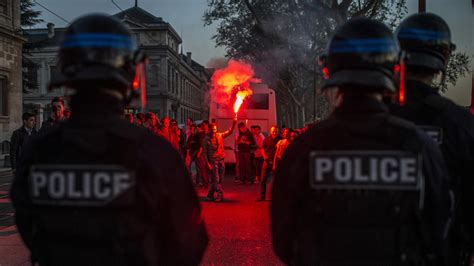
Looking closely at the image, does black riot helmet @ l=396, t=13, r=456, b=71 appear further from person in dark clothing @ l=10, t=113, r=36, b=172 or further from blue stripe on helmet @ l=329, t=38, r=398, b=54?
person in dark clothing @ l=10, t=113, r=36, b=172

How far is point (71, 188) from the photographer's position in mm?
1947

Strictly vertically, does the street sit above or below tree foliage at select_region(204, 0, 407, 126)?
below

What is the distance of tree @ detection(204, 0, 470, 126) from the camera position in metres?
17.4

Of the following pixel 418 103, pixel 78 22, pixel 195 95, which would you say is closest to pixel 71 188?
pixel 78 22

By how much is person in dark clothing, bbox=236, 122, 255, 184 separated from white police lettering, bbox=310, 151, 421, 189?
40.5 feet

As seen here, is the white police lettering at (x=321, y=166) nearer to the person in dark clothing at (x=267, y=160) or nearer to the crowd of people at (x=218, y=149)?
the crowd of people at (x=218, y=149)

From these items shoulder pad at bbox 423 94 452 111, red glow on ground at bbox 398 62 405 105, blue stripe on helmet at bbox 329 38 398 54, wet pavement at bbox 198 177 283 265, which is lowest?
wet pavement at bbox 198 177 283 265

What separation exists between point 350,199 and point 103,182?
3.27 ft

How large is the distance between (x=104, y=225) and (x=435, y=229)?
137 cm

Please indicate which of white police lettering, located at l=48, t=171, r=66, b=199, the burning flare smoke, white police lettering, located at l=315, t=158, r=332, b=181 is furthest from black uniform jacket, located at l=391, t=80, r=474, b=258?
the burning flare smoke

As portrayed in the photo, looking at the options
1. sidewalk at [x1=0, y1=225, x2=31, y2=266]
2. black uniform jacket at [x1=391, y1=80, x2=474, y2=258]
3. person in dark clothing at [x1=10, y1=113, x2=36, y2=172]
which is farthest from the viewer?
person in dark clothing at [x1=10, y1=113, x2=36, y2=172]

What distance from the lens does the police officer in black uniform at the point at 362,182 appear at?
1.97m

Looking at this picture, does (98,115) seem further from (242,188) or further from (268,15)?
(268,15)

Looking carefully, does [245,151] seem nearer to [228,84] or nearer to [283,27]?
[228,84]
